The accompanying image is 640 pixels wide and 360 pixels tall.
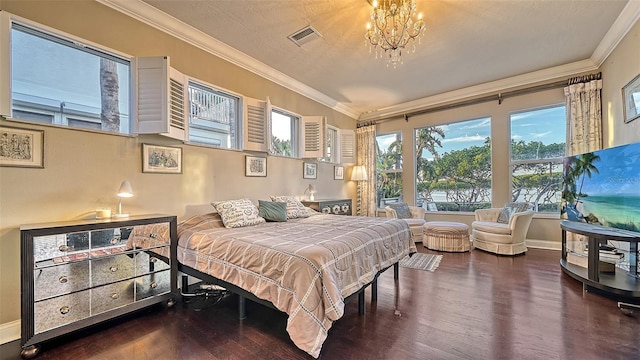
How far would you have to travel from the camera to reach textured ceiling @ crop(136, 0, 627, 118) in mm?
2610

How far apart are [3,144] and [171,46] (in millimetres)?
1754

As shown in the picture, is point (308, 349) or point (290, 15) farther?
point (290, 15)

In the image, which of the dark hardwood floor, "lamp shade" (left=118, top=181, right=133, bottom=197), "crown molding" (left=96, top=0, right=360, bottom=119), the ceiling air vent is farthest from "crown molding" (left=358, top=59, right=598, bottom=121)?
"lamp shade" (left=118, top=181, right=133, bottom=197)

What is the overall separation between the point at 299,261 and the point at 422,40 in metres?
3.17

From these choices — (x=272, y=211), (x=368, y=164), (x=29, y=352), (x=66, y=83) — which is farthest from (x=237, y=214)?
(x=368, y=164)

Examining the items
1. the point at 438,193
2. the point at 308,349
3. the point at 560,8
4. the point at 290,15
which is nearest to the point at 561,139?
the point at 438,193

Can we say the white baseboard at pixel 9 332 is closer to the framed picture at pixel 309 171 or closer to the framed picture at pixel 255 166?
the framed picture at pixel 255 166

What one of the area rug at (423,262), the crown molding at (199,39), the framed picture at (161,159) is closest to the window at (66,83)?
the framed picture at (161,159)

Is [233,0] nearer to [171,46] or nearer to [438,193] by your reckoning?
[171,46]

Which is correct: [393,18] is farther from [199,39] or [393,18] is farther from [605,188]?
[605,188]

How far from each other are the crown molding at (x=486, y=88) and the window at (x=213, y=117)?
3.68 metres

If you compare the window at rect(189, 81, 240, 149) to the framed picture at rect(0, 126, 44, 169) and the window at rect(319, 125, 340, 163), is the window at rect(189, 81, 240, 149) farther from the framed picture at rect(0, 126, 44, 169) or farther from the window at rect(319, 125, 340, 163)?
the window at rect(319, 125, 340, 163)

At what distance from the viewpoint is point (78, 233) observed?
192 cm

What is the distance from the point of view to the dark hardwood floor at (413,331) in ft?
5.49
